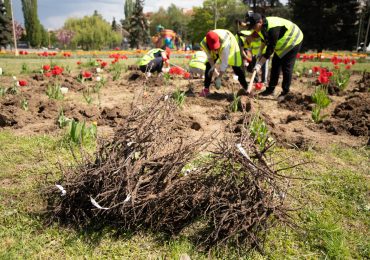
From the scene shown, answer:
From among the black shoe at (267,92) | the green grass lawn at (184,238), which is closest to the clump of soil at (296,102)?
the black shoe at (267,92)

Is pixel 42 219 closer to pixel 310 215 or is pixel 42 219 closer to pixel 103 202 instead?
pixel 103 202

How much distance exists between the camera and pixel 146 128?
204 centimetres

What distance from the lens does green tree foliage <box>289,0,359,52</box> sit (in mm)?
28047

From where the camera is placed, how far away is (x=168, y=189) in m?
1.97

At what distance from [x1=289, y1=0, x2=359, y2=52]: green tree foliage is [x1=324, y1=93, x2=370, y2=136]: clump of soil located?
89.1 feet

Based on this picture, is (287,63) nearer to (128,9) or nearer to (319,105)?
(319,105)

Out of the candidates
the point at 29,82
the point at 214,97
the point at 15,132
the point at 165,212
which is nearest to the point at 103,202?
the point at 165,212

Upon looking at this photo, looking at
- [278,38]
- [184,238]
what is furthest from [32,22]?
[184,238]

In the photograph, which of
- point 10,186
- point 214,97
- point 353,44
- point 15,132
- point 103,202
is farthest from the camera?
point 353,44

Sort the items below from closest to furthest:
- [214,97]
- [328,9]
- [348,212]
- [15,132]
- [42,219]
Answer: [42,219], [348,212], [15,132], [214,97], [328,9]

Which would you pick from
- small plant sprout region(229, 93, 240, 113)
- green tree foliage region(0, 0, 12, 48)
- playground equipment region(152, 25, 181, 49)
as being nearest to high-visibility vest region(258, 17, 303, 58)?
small plant sprout region(229, 93, 240, 113)

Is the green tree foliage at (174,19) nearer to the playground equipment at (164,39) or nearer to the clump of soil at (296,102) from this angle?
the playground equipment at (164,39)

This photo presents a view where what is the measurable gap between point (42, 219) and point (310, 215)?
2.03 m

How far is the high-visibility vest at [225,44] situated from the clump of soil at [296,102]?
1117 millimetres
